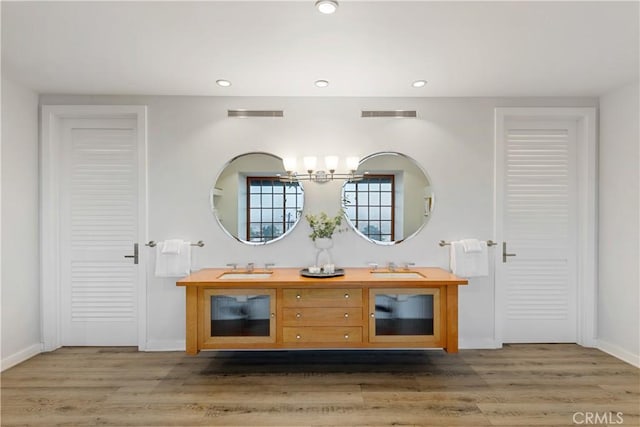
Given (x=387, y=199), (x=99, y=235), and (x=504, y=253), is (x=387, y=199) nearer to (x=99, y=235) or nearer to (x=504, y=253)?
(x=504, y=253)

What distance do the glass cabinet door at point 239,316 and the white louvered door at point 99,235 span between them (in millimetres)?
1127

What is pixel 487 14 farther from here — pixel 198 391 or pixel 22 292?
pixel 22 292

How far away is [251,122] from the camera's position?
A: 3.53m

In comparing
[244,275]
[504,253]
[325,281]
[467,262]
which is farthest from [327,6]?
[504,253]

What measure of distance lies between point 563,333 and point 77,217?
4660 millimetres

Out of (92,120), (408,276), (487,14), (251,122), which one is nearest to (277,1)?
(487,14)

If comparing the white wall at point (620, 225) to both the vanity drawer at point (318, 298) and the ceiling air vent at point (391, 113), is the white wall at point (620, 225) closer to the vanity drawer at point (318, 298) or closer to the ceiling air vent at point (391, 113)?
the ceiling air vent at point (391, 113)

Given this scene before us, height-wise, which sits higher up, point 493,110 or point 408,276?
point 493,110

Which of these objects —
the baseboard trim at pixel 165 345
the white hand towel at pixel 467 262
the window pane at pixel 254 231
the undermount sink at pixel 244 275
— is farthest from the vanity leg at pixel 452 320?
the baseboard trim at pixel 165 345

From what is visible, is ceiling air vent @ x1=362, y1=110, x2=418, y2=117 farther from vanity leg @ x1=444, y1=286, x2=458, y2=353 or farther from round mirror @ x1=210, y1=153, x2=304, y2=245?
vanity leg @ x1=444, y1=286, x2=458, y2=353

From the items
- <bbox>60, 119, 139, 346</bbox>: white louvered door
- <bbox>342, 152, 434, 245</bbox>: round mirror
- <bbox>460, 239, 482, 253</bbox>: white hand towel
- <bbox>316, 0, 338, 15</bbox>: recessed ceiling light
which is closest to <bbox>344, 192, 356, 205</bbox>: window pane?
<bbox>342, 152, 434, 245</bbox>: round mirror

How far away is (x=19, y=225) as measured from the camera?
3.21 meters

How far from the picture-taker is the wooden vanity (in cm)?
287

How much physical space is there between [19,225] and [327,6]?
3037 millimetres
